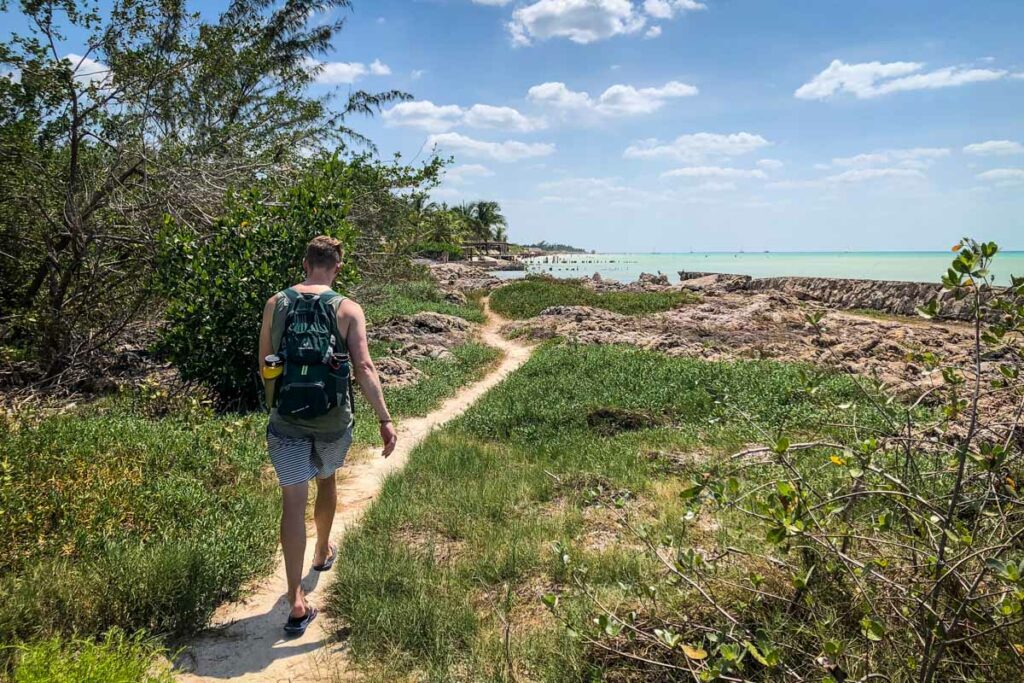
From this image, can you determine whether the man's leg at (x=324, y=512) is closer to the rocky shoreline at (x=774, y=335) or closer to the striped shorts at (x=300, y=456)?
the striped shorts at (x=300, y=456)

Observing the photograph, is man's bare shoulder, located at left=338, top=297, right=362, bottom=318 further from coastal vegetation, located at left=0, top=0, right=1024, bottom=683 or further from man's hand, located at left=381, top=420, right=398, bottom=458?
coastal vegetation, located at left=0, top=0, right=1024, bottom=683

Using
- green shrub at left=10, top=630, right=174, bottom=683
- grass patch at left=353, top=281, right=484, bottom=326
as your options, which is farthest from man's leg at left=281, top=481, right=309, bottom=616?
grass patch at left=353, top=281, right=484, bottom=326

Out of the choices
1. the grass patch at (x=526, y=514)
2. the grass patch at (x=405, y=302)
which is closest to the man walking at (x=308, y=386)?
the grass patch at (x=526, y=514)

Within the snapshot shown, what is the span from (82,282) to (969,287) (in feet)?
37.7

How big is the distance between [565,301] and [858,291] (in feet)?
56.1

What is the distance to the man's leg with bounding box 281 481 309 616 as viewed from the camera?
3.66m

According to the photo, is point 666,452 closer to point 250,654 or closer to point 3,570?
point 250,654

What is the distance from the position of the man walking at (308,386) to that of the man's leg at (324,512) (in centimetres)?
17

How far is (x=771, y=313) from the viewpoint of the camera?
18641mm

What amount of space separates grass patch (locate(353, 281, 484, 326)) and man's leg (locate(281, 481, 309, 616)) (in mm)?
12065

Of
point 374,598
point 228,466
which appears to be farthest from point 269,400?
point 228,466

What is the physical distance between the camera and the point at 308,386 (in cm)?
366

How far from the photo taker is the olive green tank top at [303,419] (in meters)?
3.79

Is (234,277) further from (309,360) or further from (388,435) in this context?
(388,435)
